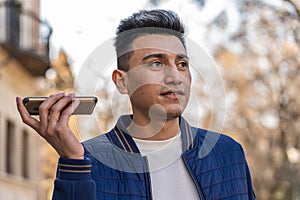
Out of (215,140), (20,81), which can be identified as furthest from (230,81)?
(215,140)

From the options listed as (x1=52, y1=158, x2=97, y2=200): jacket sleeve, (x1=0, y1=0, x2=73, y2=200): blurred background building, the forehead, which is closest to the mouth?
the forehead

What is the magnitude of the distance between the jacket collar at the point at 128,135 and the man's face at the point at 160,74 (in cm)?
12

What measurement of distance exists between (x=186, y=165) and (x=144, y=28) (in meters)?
0.52

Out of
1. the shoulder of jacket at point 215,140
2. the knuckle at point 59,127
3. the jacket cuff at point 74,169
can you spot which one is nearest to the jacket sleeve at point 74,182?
the jacket cuff at point 74,169

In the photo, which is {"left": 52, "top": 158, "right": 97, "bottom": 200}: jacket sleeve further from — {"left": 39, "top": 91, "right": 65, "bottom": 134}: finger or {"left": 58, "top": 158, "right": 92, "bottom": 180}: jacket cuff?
{"left": 39, "top": 91, "right": 65, "bottom": 134}: finger

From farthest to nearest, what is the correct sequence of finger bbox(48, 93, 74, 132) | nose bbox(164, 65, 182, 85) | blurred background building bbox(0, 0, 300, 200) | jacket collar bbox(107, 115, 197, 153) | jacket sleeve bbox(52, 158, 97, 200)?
blurred background building bbox(0, 0, 300, 200) → jacket collar bbox(107, 115, 197, 153) → nose bbox(164, 65, 182, 85) → jacket sleeve bbox(52, 158, 97, 200) → finger bbox(48, 93, 74, 132)

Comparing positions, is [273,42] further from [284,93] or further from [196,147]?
[196,147]

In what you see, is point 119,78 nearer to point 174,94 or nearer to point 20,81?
point 174,94

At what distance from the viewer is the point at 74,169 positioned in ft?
8.02

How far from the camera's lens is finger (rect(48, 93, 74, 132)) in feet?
7.63

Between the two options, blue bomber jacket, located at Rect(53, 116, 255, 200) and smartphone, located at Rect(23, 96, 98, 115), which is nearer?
smartphone, located at Rect(23, 96, 98, 115)

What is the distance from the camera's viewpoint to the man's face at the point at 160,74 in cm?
281

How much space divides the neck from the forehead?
27cm

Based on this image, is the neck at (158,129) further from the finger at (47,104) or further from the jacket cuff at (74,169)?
the finger at (47,104)
